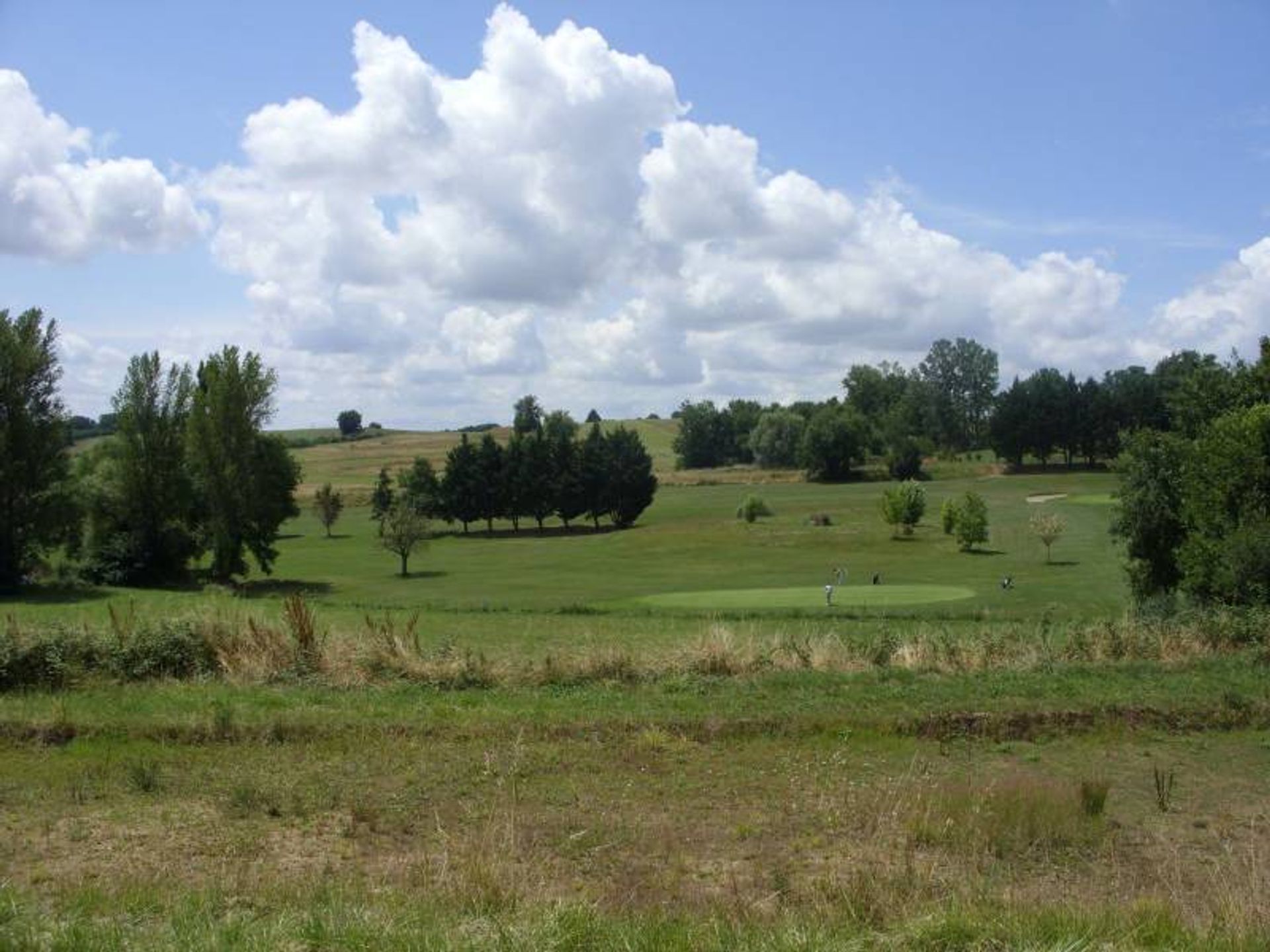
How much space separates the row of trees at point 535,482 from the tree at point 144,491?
3124 cm

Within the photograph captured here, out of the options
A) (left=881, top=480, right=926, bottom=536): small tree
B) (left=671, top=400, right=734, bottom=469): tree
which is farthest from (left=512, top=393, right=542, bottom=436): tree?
(left=881, top=480, right=926, bottom=536): small tree

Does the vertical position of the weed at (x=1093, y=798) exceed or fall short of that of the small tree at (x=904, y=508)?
it falls short

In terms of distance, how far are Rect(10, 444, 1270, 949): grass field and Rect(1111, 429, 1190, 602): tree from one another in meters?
19.6

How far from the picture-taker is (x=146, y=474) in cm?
5812

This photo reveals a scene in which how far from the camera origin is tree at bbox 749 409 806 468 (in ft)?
472

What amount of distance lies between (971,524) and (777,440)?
263 feet

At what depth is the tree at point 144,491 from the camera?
5591 centimetres

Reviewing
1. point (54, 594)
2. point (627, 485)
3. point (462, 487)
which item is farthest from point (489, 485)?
point (54, 594)

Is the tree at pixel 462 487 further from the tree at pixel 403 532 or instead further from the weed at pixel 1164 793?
the weed at pixel 1164 793

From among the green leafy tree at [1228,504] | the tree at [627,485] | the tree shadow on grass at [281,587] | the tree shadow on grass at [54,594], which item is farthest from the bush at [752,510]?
the green leafy tree at [1228,504]

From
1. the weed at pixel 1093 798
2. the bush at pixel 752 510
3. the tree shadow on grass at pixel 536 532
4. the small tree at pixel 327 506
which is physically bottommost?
the tree shadow on grass at pixel 536 532

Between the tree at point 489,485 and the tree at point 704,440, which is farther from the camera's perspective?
the tree at point 704,440

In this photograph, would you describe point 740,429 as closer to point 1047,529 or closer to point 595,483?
point 595,483

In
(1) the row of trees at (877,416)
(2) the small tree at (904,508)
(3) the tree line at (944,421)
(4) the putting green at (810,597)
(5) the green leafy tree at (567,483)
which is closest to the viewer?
(4) the putting green at (810,597)
